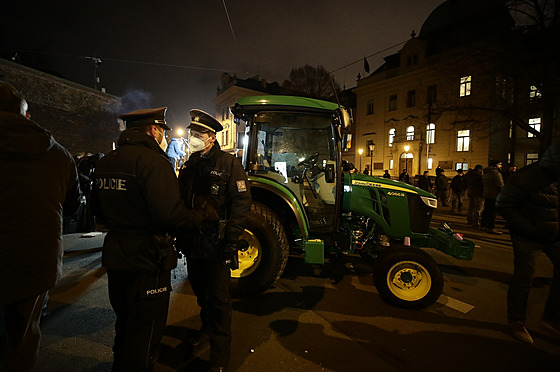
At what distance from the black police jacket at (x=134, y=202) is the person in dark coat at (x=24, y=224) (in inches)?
10.3

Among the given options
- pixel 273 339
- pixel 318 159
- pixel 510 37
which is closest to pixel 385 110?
pixel 510 37

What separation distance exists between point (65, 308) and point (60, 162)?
249 cm

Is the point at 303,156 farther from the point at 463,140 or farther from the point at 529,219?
the point at 463,140

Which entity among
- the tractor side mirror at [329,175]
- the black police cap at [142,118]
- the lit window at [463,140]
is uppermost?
the lit window at [463,140]

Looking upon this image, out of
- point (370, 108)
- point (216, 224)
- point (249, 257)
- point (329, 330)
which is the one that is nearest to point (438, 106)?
point (370, 108)

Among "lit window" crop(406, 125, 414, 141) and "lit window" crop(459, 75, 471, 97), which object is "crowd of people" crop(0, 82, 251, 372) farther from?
"lit window" crop(406, 125, 414, 141)

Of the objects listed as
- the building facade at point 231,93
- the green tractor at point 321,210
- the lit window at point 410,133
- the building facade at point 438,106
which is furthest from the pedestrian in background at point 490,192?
the building facade at point 231,93

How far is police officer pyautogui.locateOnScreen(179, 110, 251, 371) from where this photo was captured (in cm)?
216

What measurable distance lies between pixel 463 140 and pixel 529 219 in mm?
24131

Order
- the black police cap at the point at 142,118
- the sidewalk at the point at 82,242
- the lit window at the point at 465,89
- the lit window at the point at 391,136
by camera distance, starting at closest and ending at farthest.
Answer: the black police cap at the point at 142,118, the sidewalk at the point at 82,242, the lit window at the point at 465,89, the lit window at the point at 391,136

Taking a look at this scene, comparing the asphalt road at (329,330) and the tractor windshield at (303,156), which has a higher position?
the tractor windshield at (303,156)

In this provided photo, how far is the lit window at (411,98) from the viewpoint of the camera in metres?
25.6

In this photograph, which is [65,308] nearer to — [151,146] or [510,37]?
[151,146]

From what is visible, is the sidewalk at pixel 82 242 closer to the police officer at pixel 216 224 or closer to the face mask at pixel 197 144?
the police officer at pixel 216 224
